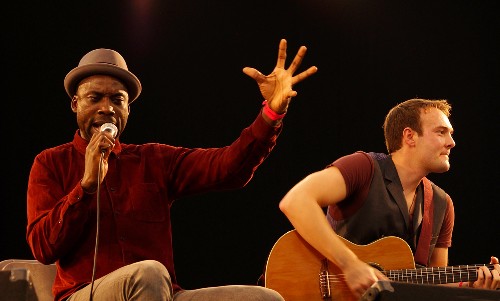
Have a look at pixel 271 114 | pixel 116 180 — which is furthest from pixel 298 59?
pixel 116 180

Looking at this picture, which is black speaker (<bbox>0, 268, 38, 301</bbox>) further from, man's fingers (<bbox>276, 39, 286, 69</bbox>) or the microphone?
man's fingers (<bbox>276, 39, 286, 69</bbox>)

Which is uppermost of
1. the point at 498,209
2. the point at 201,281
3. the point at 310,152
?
the point at 310,152

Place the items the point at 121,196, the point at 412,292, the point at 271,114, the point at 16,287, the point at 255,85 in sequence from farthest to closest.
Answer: the point at 255,85 → the point at 121,196 → the point at 271,114 → the point at 412,292 → the point at 16,287

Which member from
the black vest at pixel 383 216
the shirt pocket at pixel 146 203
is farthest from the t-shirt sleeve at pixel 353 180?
the shirt pocket at pixel 146 203

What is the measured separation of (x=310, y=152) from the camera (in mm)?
5410

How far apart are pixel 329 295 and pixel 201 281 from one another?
1.87 m

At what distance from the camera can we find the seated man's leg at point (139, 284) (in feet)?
7.24

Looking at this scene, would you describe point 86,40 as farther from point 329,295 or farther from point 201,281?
point 329,295

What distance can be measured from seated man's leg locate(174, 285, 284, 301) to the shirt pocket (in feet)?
1.59

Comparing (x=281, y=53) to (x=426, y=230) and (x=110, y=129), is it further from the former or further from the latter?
(x=426, y=230)

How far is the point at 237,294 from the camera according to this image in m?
2.47

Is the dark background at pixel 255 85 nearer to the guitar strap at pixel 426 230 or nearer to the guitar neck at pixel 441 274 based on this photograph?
the guitar strap at pixel 426 230

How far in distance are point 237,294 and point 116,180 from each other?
0.81 meters

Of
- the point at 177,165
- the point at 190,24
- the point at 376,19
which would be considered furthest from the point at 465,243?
the point at 177,165
